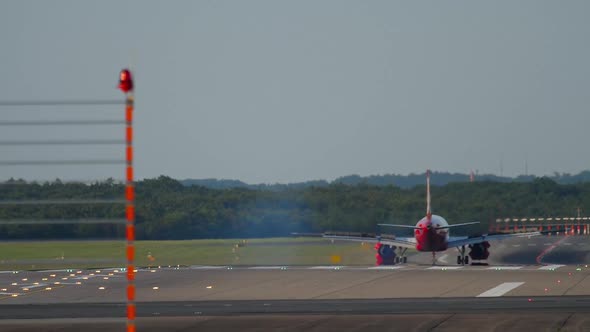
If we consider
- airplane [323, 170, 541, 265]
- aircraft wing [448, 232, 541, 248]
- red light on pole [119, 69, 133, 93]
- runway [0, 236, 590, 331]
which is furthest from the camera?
aircraft wing [448, 232, 541, 248]

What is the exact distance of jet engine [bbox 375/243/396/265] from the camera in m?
57.9

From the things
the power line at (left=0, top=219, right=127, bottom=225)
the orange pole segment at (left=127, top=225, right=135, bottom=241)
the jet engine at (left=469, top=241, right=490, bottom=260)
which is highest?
the power line at (left=0, top=219, right=127, bottom=225)

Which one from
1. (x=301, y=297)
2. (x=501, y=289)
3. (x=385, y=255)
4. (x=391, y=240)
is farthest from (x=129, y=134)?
(x=391, y=240)

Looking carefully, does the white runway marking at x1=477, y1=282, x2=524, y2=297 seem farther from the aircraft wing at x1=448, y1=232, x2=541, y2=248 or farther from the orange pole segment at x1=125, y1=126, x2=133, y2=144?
the orange pole segment at x1=125, y1=126, x2=133, y2=144

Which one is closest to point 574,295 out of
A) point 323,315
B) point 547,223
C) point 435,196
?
point 323,315

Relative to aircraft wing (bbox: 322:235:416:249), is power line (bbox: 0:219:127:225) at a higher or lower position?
higher

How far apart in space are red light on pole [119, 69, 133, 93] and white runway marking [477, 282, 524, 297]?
70.9ft

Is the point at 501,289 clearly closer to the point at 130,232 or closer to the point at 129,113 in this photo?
the point at 130,232

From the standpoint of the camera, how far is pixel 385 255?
58219mm

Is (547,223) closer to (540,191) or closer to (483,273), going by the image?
(540,191)

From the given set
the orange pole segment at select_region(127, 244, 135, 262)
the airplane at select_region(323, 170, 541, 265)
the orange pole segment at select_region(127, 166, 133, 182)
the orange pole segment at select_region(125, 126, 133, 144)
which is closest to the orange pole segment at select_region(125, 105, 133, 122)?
the orange pole segment at select_region(125, 126, 133, 144)

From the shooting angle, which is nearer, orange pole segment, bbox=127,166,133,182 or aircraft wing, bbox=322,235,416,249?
orange pole segment, bbox=127,166,133,182

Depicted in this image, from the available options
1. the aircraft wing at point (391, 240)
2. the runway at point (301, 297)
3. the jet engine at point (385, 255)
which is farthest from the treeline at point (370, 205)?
the jet engine at point (385, 255)

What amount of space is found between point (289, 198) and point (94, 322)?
5606 centimetres
